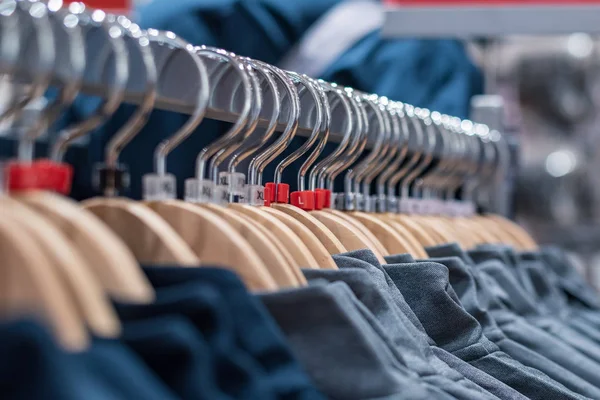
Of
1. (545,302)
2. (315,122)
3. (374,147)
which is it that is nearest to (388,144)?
(374,147)

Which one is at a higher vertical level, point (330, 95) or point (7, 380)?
point (330, 95)

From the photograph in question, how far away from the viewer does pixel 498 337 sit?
138cm

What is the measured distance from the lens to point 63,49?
87cm

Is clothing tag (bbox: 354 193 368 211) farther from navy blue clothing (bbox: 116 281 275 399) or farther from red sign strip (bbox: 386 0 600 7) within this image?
red sign strip (bbox: 386 0 600 7)

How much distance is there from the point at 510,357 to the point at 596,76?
8.01 feet

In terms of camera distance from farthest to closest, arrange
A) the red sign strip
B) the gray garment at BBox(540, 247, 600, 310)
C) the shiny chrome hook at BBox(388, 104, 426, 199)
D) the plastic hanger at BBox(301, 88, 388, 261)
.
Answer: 1. the red sign strip
2. the gray garment at BBox(540, 247, 600, 310)
3. the shiny chrome hook at BBox(388, 104, 426, 199)
4. the plastic hanger at BBox(301, 88, 388, 261)

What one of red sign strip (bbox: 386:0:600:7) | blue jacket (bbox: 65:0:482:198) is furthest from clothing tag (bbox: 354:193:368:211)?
red sign strip (bbox: 386:0:600:7)

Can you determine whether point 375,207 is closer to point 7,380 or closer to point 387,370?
point 387,370

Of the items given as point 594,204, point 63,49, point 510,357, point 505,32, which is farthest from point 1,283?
point 594,204

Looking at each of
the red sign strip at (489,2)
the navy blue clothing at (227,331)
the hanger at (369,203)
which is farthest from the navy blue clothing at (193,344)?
the red sign strip at (489,2)

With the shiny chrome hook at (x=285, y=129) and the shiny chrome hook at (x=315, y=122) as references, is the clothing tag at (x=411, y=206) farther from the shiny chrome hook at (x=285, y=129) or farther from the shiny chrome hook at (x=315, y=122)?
the shiny chrome hook at (x=285, y=129)

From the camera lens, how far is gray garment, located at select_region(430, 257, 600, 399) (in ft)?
4.50

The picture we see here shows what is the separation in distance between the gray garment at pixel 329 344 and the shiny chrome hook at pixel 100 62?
0.23 m

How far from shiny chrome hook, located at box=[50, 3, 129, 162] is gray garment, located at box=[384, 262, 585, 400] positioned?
48 cm
